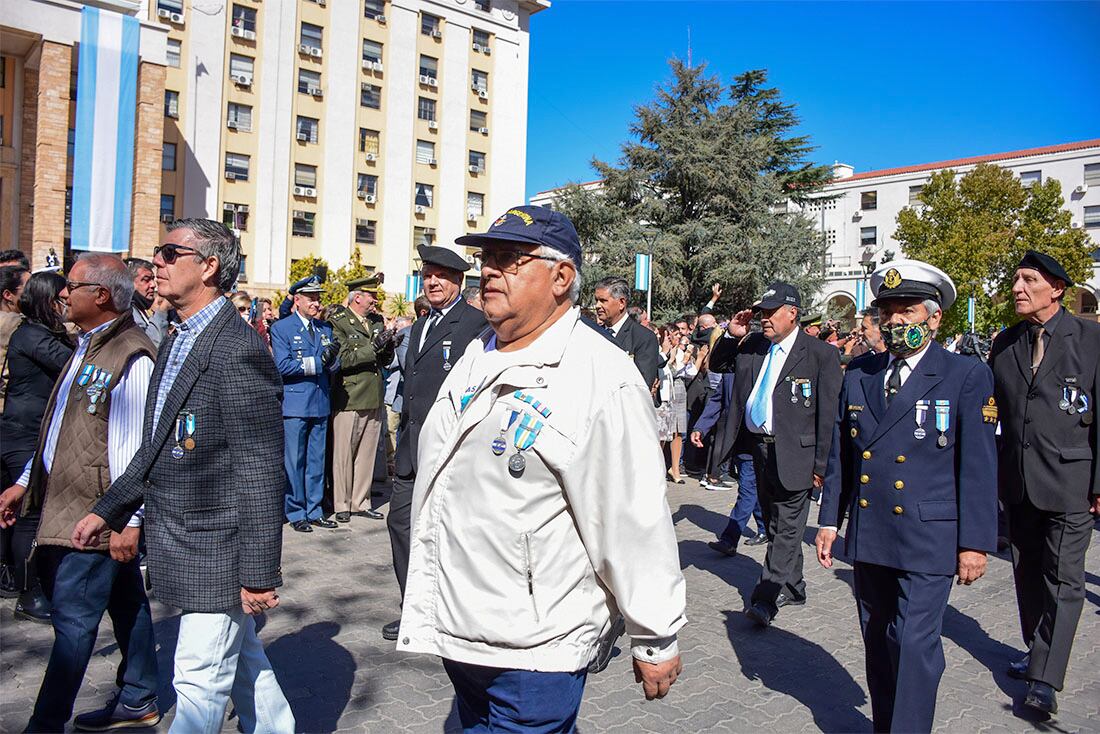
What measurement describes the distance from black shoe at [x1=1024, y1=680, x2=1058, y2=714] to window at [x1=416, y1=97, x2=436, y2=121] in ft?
171

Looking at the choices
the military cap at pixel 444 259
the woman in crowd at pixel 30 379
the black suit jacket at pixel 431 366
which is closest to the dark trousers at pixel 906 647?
the black suit jacket at pixel 431 366

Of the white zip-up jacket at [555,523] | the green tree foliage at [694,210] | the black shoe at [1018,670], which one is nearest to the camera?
the white zip-up jacket at [555,523]

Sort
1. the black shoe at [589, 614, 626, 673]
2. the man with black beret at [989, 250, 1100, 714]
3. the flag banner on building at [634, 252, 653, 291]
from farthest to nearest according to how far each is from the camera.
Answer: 1. the flag banner on building at [634, 252, 653, 291]
2. the man with black beret at [989, 250, 1100, 714]
3. the black shoe at [589, 614, 626, 673]

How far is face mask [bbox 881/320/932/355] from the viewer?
386 centimetres

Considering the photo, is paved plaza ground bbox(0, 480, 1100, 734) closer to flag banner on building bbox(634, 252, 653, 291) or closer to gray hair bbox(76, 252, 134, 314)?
gray hair bbox(76, 252, 134, 314)

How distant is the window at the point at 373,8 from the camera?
164 feet

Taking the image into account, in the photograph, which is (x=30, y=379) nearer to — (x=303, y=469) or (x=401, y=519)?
(x=401, y=519)

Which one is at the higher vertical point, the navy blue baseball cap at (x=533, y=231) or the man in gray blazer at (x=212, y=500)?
Result: the navy blue baseball cap at (x=533, y=231)

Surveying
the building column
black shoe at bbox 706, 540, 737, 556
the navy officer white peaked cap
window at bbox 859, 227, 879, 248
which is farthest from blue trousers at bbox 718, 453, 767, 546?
window at bbox 859, 227, 879, 248

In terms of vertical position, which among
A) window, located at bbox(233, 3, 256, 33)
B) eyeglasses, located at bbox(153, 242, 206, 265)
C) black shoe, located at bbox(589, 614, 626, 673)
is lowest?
black shoe, located at bbox(589, 614, 626, 673)

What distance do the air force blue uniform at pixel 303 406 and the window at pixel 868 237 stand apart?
66.6m

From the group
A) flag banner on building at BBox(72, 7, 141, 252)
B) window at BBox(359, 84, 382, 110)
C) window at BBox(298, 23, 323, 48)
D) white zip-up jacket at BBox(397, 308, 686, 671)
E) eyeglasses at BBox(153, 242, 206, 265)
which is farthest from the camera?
window at BBox(359, 84, 382, 110)

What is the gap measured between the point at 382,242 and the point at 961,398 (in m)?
49.5

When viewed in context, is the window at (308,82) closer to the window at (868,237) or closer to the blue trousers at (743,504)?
the window at (868,237)
